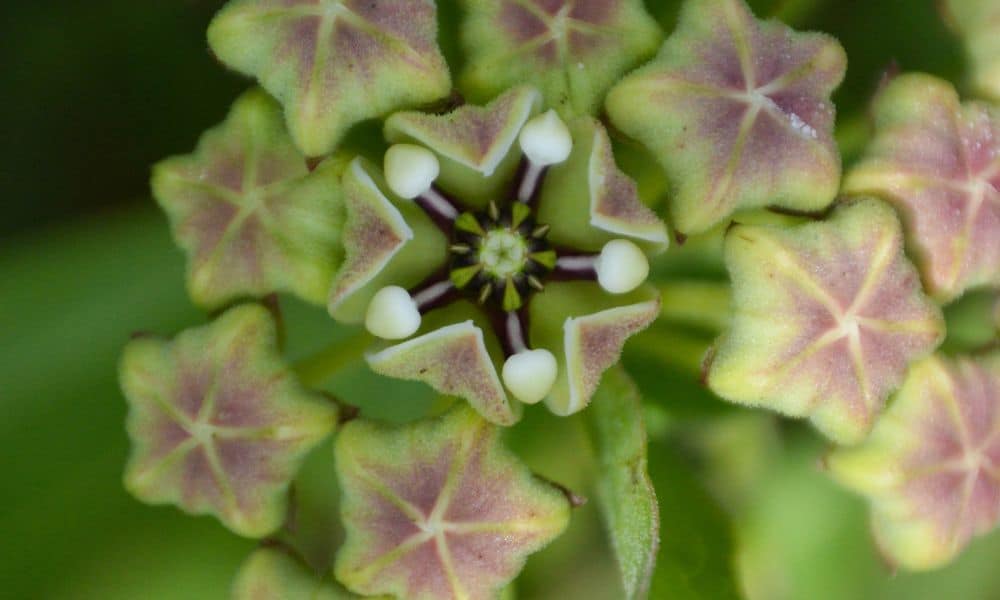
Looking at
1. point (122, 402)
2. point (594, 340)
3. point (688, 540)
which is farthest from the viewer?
point (122, 402)

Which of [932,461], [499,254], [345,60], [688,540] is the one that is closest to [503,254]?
[499,254]

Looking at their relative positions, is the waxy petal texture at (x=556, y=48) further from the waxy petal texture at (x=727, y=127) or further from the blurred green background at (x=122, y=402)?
the blurred green background at (x=122, y=402)

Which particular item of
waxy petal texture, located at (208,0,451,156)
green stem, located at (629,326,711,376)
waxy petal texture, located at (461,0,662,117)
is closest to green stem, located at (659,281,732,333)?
green stem, located at (629,326,711,376)

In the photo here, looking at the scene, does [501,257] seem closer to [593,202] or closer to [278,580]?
[593,202]

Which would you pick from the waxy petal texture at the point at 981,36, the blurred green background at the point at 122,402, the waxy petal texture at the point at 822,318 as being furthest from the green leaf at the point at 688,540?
the waxy petal texture at the point at 981,36

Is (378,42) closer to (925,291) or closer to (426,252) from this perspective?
(426,252)

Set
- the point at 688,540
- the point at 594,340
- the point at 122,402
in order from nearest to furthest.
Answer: the point at 594,340
the point at 688,540
the point at 122,402
